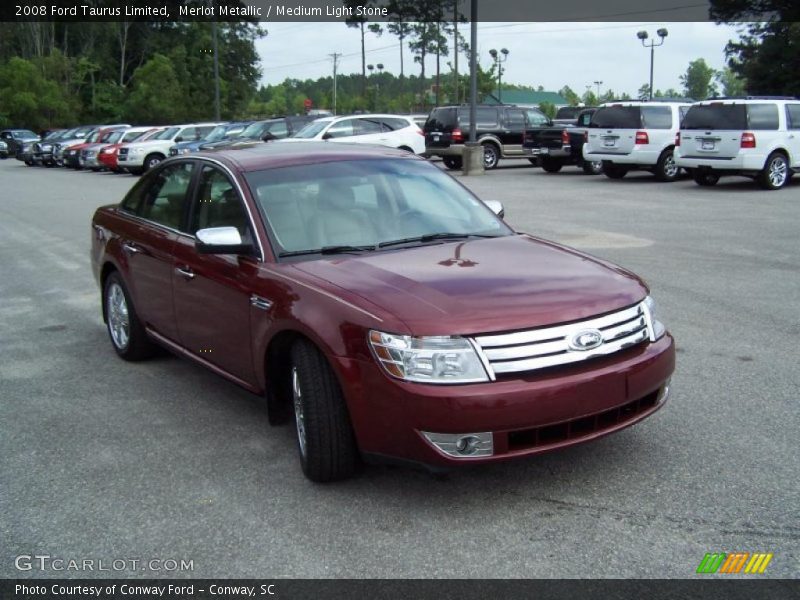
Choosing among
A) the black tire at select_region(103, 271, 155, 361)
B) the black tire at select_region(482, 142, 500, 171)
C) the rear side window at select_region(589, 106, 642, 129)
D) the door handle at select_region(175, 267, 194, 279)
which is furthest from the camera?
the black tire at select_region(482, 142, 500, 171)

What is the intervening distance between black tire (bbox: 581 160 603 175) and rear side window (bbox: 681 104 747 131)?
463cm

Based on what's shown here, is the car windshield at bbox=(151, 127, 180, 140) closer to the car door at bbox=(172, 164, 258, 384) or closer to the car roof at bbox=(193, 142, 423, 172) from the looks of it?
the car roof at bbox=(193, 142, 423, 172)

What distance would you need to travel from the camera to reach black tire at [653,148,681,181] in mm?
20312

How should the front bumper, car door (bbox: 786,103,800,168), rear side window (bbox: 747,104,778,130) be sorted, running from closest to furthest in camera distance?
the front bumper → rear side window (bbox: 747,104,778,130) → car door (bbox: 786,103,800,168)

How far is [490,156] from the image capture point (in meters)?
26.9

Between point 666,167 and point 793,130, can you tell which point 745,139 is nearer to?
point 793,130

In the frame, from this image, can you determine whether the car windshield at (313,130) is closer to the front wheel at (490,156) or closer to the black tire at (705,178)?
the front wheel at (490,156)

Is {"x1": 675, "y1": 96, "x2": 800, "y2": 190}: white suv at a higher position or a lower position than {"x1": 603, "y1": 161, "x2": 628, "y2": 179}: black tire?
higher

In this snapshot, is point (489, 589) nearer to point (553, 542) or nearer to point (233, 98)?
point (553, 542)

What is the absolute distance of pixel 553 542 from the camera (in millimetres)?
3582

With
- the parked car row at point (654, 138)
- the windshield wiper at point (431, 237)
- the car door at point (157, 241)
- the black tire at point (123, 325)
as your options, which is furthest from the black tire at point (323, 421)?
the parked car row at point (654, 138)

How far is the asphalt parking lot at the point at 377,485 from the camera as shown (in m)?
3.52

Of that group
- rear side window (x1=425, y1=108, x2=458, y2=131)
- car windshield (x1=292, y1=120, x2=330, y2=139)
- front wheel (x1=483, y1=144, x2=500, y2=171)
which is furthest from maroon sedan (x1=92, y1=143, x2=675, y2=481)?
front wheel (x1=483, y1=144, x2=500, y2=171)

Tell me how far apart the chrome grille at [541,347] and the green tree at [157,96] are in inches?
2385
